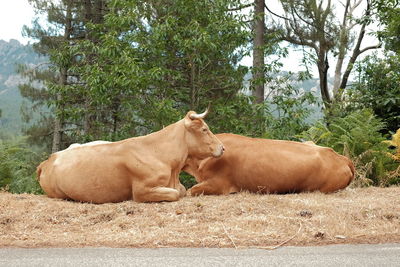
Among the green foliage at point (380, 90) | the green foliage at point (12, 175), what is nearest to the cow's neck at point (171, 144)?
the green foliage at point (12, 175)

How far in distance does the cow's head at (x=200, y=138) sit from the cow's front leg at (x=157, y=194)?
0.80m

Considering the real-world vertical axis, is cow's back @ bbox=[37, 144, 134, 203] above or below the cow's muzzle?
below

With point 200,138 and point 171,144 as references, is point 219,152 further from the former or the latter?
point 171,144

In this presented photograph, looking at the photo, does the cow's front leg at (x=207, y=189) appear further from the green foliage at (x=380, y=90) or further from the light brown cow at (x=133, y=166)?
the green foliage at (x=380, y=90)

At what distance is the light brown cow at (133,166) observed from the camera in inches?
252

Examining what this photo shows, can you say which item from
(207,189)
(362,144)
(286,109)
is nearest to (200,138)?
(207,189)

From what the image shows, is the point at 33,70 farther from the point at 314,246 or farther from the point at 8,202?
the point at 314,246

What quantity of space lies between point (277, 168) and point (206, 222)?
2164 millimetres

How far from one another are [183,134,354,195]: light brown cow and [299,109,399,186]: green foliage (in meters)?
2.03

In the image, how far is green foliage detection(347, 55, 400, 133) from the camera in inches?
527

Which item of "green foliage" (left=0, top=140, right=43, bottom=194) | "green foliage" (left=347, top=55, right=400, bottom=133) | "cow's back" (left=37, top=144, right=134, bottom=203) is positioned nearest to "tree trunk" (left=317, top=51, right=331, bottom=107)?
"green foliage" (left=347, top=55, right=400, bottom=133)

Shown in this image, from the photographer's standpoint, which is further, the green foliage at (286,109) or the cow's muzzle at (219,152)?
the green foliage at (286,109)

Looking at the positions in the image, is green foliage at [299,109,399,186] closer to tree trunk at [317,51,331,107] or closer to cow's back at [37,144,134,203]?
cow's back at [37,144,134,203]

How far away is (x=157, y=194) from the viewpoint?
6.27 meters
